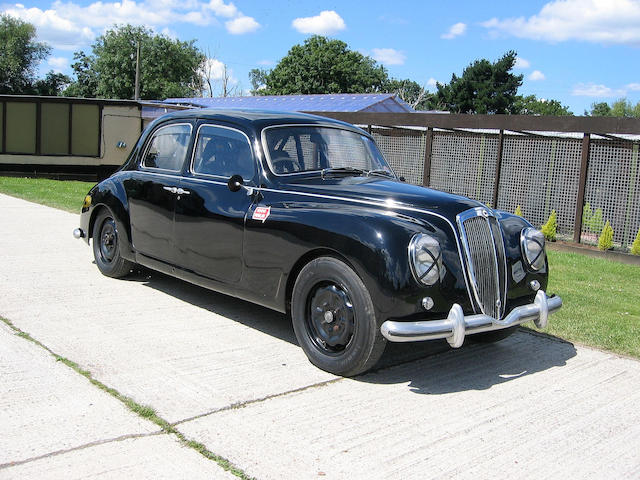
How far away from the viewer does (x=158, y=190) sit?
5.82 metres

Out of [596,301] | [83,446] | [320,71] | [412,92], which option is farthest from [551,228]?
[412,92]

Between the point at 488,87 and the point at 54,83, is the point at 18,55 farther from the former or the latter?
the point at 488,87

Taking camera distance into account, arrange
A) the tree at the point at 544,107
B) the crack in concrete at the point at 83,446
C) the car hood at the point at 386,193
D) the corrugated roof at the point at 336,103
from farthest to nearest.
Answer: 1. the tree at the point at 544,107
2. the corrugated roof at the point at 336,103
3. the car hood at the point at 386,193
4. the crack in concrete at the point at 83,446

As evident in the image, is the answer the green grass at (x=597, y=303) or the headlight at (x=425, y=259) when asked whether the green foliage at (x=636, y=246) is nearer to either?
the green grass at (x=597, y=303)

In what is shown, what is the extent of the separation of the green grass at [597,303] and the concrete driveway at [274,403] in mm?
365

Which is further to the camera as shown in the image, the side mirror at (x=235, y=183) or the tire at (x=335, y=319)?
the side mirror at (x=235, y=183)

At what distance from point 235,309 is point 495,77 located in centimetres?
5800

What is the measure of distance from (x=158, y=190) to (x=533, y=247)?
326cm

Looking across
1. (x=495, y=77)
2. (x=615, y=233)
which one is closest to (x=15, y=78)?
(x=495, y=77)

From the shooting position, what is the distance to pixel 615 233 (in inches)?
467

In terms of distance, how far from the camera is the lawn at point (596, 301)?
5523 mm

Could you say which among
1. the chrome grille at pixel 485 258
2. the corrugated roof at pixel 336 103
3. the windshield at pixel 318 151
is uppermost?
the corrugated roof at pixel 336 103

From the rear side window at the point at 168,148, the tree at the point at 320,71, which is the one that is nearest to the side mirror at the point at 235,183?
the rear side window at the point at 168,148

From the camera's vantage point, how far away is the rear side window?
5.82 meters
